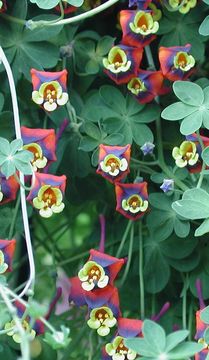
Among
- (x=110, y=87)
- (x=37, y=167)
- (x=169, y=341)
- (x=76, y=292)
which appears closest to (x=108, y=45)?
(x=110, y=87)

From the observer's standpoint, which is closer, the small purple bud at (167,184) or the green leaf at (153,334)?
the green leaf at (153,334)

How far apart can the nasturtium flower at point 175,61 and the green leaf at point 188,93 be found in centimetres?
5

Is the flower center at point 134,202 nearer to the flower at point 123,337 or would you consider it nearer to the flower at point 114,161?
the flower at point 114,161

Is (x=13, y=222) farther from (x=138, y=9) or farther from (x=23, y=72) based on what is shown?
(x=138, y=9)

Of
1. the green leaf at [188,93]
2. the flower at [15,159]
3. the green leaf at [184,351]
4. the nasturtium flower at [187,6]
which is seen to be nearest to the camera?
the green leaf at [184,351]

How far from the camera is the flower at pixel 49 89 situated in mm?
1262

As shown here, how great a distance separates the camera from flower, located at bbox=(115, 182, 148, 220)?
50.8 inches

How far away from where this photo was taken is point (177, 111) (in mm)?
1278

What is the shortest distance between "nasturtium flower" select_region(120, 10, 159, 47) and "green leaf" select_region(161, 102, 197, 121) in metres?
0.12

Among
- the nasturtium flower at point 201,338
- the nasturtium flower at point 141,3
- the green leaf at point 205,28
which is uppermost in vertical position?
the nasturtium flower at point 141,3

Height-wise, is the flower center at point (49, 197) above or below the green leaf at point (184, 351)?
above

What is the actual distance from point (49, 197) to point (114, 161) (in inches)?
4.3

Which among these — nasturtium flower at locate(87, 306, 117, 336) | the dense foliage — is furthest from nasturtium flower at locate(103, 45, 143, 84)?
nasturtium flower at locate(87, 306, 117, 336)

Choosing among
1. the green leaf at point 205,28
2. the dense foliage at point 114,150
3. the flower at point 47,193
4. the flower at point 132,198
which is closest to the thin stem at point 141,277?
the dense foliage at point 114,150
